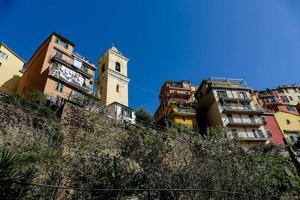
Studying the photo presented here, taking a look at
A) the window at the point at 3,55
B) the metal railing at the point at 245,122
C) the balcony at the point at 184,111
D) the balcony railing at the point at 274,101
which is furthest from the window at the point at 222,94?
the window at the point at 3,55

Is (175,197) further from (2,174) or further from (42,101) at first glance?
(42,101)

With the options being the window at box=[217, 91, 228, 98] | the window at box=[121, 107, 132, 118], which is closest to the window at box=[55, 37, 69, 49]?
the window at box=[121, 107, 132, 118]

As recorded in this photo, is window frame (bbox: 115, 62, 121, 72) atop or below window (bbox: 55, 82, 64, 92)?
atop

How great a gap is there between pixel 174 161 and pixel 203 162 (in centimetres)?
195

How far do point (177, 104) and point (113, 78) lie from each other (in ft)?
41.7

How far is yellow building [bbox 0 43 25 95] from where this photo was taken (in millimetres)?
31119

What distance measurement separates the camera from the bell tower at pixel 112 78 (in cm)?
3381

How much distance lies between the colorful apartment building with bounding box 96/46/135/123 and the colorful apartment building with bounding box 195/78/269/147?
14917 mm

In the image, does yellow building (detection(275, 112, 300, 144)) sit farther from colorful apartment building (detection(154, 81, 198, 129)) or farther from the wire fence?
the wire fence

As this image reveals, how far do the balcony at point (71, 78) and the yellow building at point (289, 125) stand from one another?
34.3 m

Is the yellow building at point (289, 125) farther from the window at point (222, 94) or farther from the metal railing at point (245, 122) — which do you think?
the window at point (222, 94)

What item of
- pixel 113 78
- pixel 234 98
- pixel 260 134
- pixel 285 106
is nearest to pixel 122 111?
pixel 113 78

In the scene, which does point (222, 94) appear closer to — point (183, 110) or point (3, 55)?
point (183, 110)

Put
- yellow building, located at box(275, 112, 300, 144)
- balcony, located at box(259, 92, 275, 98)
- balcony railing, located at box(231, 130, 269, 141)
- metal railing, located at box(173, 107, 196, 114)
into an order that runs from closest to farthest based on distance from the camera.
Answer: balcony railing, located at box(231, 130, 269, 141) → metal railing, located at box(173, 107, 196, 114) → yellow building, located at box(275, 112, 300, 144) → balcony, located at box(259, 92, 275, 98)
